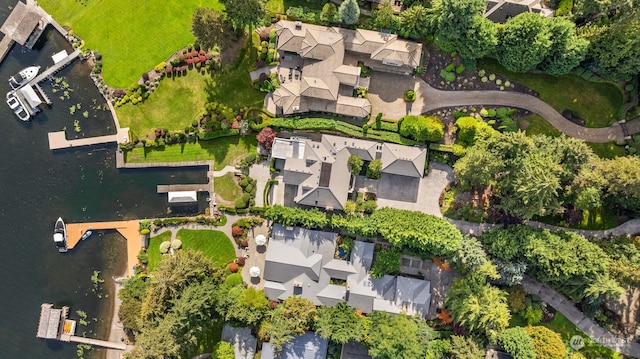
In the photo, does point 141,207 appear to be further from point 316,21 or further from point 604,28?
point 604,28

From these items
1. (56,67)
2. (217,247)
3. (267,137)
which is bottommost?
(217,247)

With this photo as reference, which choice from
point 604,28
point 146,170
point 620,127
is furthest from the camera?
point 146,170

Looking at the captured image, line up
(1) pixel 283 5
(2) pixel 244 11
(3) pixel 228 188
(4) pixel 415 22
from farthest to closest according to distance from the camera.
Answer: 1. (3) pixel 228 188
2. (1) pixel 283 5
3. (4) pixel 415 22
4. (2) pixel 244 11

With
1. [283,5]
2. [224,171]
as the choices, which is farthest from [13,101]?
[283,5]

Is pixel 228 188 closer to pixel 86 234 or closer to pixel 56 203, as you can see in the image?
pixel 86 234

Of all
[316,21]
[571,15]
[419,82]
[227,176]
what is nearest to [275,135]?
[227,176]

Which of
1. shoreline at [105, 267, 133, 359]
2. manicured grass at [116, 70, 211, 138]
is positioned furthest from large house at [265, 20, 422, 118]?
shoreline at [105, 267, 133, 359]
